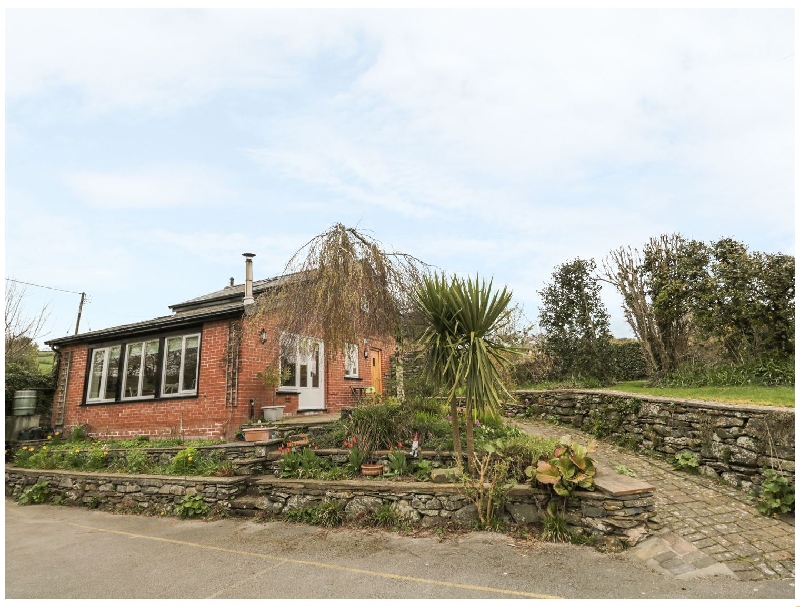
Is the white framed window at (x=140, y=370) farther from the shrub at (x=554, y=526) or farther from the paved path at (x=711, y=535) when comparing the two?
the paved path at (x=711, y=535)

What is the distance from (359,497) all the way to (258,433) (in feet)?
11.0

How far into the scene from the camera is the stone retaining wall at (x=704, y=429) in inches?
248

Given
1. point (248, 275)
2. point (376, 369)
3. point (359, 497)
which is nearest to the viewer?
point (359, 497)

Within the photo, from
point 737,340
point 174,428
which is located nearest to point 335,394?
point 174,428

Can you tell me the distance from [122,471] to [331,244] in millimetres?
6679

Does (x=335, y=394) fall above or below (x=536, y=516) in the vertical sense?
above

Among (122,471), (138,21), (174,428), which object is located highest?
(138,21)

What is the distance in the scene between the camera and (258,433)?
30.9 feet

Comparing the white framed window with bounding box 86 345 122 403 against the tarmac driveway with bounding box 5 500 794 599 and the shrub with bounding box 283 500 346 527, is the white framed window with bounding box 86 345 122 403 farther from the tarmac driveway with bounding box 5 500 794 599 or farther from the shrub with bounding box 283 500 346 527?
the shrub with bounding box 283 500 346 527

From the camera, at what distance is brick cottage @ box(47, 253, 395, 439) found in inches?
419

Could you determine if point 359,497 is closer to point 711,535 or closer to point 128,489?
point 711,535

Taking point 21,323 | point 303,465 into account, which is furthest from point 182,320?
point 21,323

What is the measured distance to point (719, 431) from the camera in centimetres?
704

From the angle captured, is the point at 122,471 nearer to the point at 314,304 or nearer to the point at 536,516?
the point at 314,304
